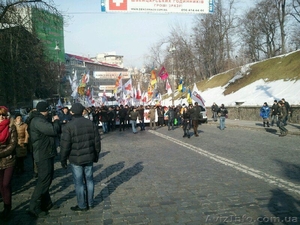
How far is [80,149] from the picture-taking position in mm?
5324

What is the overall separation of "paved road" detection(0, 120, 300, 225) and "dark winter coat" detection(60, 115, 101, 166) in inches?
37.8

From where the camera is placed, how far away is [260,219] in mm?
4746

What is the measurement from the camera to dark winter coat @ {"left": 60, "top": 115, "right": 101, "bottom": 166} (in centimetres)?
529

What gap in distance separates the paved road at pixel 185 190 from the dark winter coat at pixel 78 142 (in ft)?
3.15

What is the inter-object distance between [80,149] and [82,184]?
0.65m

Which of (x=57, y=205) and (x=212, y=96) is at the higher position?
(x=212, y=96)

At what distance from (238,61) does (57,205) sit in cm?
6138

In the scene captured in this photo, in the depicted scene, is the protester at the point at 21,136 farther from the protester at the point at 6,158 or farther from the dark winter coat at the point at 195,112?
the dark winter coat at the point at 195,112

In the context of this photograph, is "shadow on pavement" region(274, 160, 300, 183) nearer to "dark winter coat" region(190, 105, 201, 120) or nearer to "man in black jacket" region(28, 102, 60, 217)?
"man in black jacket" region(28, 102, 60, 217)

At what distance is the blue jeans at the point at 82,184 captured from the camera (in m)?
5.41

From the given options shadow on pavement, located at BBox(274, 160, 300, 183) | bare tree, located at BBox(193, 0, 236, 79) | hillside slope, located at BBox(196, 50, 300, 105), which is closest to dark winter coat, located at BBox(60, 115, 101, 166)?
shadow on pavement, located at BBox(274, 160, 300, 183)

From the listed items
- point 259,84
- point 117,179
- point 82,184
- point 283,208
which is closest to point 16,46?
point 117,179

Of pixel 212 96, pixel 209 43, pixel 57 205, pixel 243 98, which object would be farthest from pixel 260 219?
pixel 209 43

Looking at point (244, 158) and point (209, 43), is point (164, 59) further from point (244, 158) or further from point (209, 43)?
point (244, 158)
